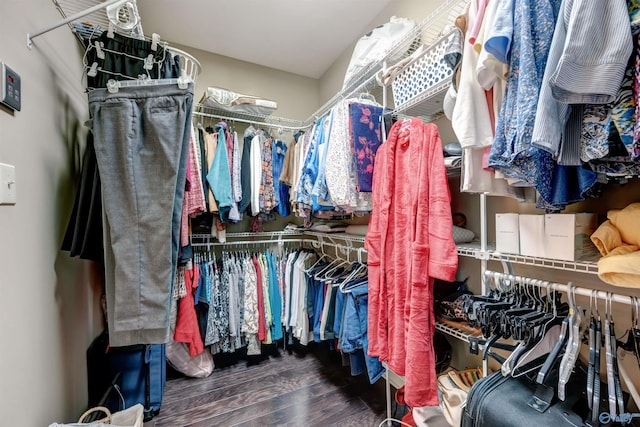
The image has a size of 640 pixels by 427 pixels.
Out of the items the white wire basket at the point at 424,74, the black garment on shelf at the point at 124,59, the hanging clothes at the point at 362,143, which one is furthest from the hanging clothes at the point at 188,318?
the white wire basket at the point at 424,74

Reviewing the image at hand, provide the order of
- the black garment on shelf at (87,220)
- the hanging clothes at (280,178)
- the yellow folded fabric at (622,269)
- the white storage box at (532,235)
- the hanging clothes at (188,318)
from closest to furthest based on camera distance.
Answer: the yellow folded fabric at (622,269), the white storage box at (532,235), the black garment on shelf at (87,220), the hanging clothes at (188,318), the hanging clothes at (280,178)

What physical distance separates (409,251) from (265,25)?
214 centimetres

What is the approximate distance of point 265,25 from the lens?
220 centimetres

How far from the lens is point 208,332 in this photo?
2.09m

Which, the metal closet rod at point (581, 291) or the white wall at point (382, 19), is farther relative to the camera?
the white wall at point (382, 19)

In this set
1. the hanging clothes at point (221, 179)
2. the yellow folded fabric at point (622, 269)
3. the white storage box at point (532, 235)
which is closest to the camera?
the yellow folded fabric at point (622, 269)

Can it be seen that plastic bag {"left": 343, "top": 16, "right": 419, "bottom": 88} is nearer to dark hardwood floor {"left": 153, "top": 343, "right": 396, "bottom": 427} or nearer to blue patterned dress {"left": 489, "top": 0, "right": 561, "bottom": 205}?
blue patterned dress {"left": 489, "top": 0, "right": 561, "bottom": 205}

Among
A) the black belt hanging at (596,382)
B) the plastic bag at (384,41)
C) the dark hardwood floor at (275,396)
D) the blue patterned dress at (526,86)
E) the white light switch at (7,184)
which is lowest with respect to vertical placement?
the dark hardwood floor at (275,396)

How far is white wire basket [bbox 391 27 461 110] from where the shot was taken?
1.17 meters

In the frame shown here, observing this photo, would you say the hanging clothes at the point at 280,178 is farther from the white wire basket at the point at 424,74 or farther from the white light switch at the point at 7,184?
the white light switch at the point at 7,184

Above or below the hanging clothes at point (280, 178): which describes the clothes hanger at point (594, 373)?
below

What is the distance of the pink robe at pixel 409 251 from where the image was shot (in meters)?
1.11

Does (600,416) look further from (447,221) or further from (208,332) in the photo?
(208,332)

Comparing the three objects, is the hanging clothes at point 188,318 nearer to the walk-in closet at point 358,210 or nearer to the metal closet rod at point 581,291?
the walk-in closet at point 358,210
